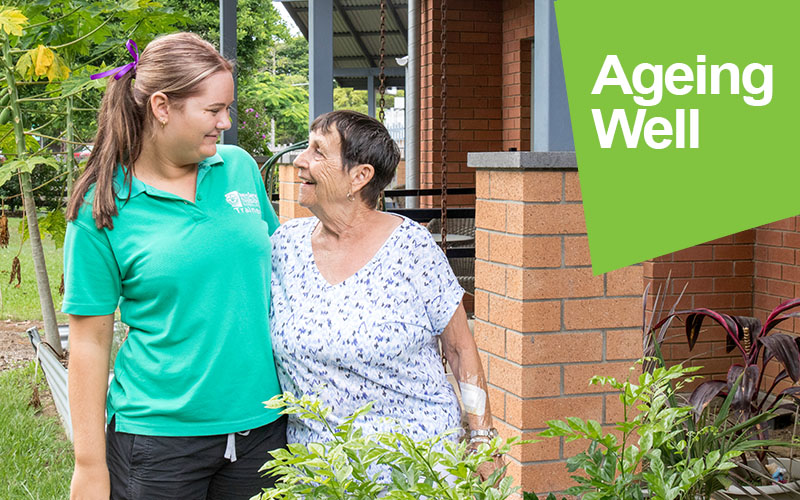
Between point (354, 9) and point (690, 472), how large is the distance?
500 inches

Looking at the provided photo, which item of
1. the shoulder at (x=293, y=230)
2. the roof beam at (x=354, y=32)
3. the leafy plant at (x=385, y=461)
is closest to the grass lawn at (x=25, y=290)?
the roof beam at (x=354, y=32)

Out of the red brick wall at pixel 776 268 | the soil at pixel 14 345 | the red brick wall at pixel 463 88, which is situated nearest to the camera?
the red brick wall at pixel 776 268

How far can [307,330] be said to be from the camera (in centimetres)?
209

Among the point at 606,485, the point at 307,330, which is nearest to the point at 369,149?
the point at 307,330

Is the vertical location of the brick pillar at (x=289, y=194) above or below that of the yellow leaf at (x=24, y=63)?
below

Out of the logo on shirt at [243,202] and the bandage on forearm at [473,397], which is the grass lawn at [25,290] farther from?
the bandage on forearm at [473,397]

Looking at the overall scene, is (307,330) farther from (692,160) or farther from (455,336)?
(692,160)

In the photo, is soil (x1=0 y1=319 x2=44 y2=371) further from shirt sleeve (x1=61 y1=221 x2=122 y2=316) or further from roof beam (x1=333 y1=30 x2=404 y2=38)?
roof beam (x1=333 y1=30 x2=404 y2=38)

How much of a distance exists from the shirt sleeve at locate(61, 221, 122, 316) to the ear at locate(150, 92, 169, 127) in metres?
0.28

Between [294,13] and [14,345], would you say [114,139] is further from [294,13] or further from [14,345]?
[294,13]

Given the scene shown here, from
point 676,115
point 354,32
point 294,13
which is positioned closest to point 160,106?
point 676,115

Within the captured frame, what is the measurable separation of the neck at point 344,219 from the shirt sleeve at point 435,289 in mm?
174

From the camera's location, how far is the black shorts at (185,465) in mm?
2039

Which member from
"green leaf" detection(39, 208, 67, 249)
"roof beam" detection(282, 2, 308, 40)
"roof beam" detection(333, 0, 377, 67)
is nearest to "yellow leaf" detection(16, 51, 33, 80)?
"green leaf" detection(39, 208, 67, 249)
